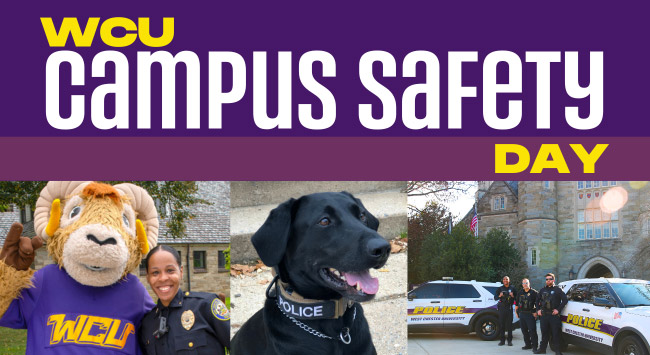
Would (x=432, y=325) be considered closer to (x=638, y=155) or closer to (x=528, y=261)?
(x=528, y=261)

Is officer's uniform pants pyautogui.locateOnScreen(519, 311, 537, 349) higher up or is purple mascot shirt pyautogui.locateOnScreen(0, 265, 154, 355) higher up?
purple mascot shirt pyautogui.locateOnScreen(0, 265, 154, 355)

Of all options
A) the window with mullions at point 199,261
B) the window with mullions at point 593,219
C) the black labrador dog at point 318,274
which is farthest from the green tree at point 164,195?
the black labrador dog at point 318,274

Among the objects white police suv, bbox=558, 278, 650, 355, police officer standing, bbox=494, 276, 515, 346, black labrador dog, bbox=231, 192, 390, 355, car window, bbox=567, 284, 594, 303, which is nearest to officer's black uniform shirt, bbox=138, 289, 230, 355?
black labrador dog, bbox=231, 192, 390, 355

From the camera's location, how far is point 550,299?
5.77 m

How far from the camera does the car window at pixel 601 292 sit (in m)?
6.24

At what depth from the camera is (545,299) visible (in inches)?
227

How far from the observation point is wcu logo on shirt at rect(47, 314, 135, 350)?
4.32 metres

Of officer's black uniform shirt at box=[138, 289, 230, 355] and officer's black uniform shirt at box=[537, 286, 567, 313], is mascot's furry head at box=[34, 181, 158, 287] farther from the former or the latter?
officer's black uniform shirt at box=[537, 286, 567, 313]

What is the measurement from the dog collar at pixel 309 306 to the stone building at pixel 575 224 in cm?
242

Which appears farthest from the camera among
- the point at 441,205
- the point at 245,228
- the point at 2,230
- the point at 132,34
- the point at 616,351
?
the point at 2,230

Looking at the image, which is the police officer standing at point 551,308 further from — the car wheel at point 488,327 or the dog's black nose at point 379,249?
the dog's black nose at point 379,249

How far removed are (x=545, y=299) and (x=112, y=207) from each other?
370cm

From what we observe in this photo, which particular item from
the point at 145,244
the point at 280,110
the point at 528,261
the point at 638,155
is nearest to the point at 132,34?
the point at 280,110

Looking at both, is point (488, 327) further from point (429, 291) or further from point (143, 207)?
point (143, 207)
